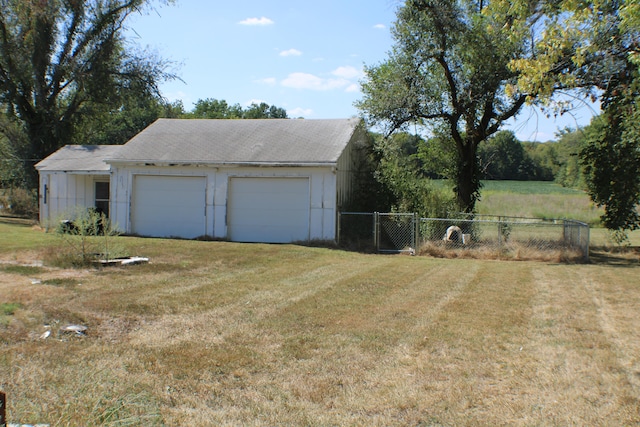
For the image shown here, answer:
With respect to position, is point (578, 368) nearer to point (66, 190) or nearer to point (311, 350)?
point (311, 350)

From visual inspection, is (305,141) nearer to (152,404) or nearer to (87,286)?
(87,286)

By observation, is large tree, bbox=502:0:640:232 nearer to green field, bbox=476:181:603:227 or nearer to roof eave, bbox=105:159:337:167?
roof eave, bbox=105:159:337:167

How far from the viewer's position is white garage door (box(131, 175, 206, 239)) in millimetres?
Answer: 18984

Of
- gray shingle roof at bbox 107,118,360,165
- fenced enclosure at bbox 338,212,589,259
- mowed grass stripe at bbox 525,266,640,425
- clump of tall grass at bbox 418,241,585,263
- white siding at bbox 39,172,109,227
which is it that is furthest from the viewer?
white siding at bbox 39,172,109,227

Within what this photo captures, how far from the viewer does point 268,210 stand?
728 inches

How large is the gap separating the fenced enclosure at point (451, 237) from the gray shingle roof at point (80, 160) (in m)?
9.97

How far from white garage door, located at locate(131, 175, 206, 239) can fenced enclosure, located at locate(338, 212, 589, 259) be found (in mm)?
5265

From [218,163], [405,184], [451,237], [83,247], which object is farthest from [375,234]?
[83,247]

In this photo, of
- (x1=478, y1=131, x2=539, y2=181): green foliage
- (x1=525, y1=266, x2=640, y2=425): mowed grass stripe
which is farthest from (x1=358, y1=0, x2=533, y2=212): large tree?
(x1=478, y1=131, x2=539, y2=181): green foliage

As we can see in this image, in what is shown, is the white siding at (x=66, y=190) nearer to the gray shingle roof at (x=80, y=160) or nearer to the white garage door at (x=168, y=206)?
the gray shingle roof at (x=80, y=160)

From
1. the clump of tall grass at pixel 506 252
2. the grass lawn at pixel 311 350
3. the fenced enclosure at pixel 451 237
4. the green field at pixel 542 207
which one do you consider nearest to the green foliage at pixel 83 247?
the grass lawn at pixel 311 350

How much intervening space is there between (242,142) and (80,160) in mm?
7294

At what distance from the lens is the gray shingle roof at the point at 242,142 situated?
18.3m

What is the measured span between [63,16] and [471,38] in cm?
2170
